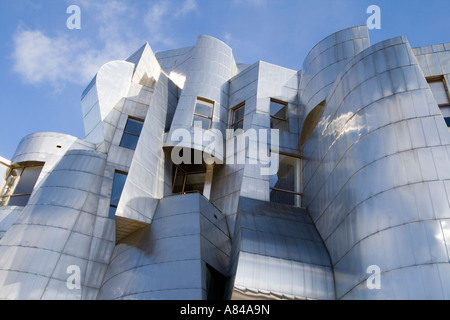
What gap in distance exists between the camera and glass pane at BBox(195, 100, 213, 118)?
2711 centimetres

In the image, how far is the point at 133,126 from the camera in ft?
89.7

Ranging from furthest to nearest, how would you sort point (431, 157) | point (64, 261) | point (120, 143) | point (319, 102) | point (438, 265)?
point (120, 143) < point (319, 102) < point (64, 261) < point (431, 157) < point (438, 265)

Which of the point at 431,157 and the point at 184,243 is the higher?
the point at 431,157

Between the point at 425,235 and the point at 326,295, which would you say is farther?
the point at 326,295

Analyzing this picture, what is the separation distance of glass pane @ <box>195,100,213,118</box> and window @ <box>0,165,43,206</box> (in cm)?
1020

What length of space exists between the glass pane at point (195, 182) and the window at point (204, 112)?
3001 millimetres

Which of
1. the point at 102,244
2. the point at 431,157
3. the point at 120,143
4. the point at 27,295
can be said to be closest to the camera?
the point at 431,157

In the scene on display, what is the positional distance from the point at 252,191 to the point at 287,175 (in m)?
2.87

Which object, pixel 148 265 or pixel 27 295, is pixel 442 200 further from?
pixel 27 295

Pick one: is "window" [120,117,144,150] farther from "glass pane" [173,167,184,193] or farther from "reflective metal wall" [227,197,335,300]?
"reflective metal wall" [227,197,335,300]

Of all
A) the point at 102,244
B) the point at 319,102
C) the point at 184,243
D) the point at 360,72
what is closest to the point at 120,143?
the point at 102,244

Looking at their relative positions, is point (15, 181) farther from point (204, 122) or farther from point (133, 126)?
point (204, 122)

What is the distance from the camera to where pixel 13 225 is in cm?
2142

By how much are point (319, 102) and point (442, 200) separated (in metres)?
10.4
